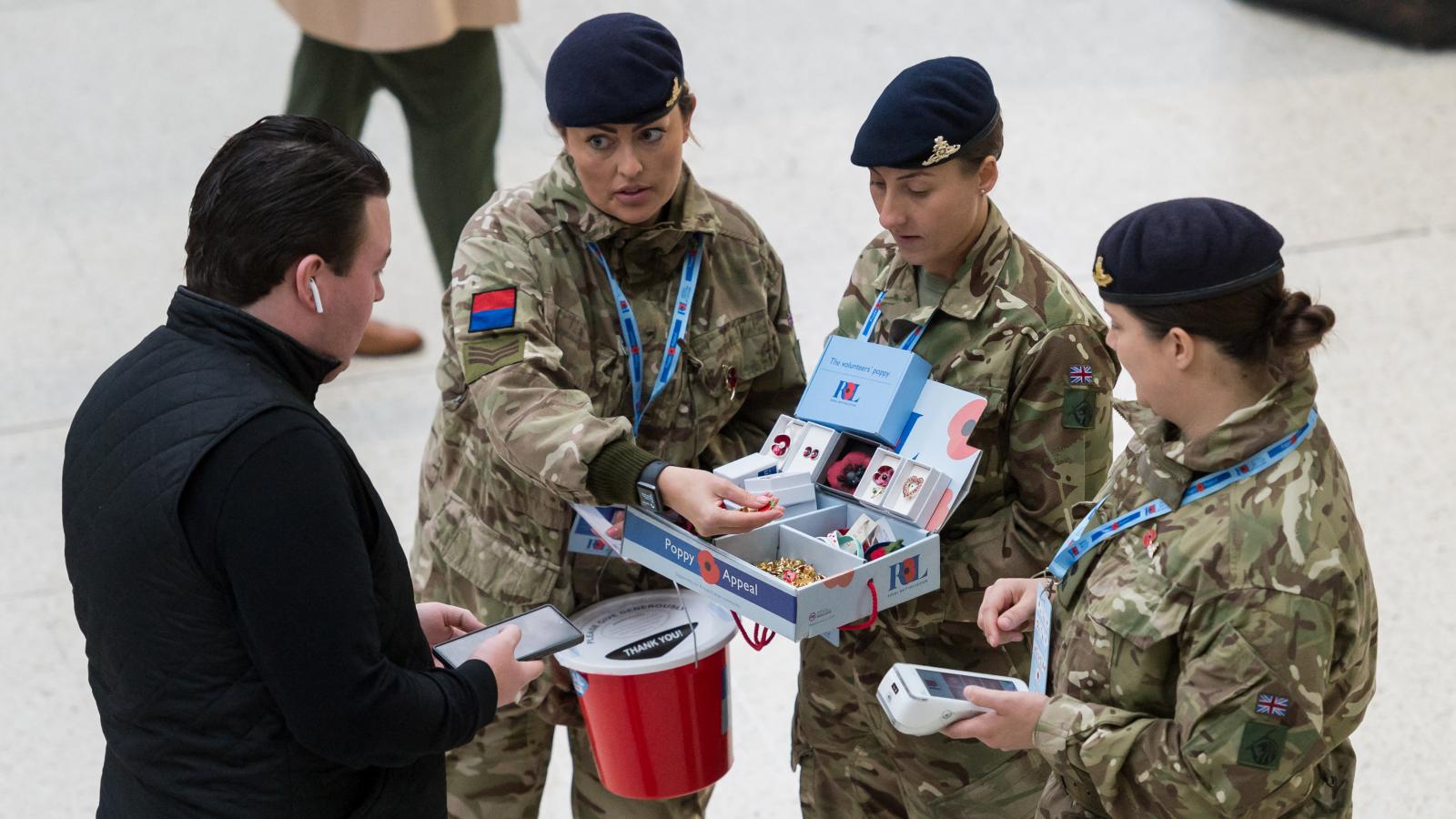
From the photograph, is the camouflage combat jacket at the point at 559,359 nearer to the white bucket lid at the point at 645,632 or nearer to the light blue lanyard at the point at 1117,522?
the white bucket lid at the point at 645,632

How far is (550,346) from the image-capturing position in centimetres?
253

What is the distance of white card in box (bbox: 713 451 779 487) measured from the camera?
2.50 m

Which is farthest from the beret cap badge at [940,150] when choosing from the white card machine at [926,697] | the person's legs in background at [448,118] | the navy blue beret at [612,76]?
the person's legs in background at [448,118]

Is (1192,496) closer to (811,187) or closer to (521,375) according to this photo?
(521,375)

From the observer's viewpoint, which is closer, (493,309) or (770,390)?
(493,309)

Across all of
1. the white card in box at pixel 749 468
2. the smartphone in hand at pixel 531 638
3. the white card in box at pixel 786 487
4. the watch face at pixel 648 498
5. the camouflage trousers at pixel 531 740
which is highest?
the watch face at pixel 648 498

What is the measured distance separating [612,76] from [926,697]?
1084 mm

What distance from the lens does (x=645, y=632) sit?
8.70 feet

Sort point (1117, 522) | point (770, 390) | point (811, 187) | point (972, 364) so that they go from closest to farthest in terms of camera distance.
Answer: point (1117, 522)
point (972, 364)
point (770, 390)
point (811, 187)

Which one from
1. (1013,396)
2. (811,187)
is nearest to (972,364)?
(1013,396)

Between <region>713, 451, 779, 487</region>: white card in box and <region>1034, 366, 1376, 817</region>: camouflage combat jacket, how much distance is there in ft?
2.20

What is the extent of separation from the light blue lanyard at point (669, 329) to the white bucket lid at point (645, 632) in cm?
31

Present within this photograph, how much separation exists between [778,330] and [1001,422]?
21.1 inches

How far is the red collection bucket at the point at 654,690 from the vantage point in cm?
258
